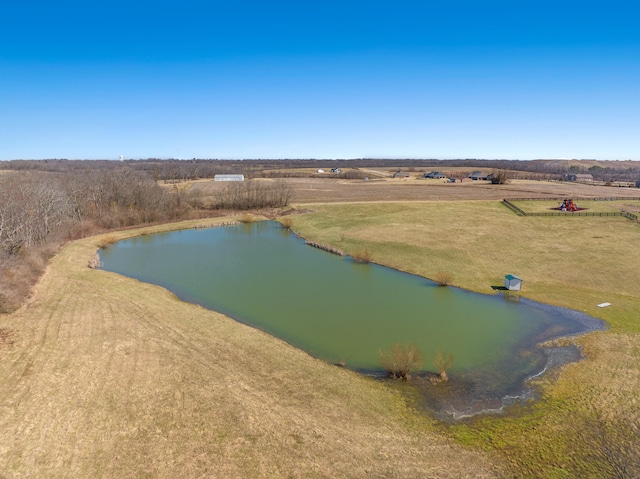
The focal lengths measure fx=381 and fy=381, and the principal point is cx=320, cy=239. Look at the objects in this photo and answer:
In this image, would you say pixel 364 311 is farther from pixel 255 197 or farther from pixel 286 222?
pixel 255 197

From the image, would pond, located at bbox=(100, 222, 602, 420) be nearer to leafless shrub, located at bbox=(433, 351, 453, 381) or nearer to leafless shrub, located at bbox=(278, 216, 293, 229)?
leafless shrub, located at bbox=(433, 351, 453, 381)

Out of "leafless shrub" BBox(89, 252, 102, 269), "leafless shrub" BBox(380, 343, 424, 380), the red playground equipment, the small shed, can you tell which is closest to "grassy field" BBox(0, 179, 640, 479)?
"leafless shrub" BBox(380, 343, 424, 380)

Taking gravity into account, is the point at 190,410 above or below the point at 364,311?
above

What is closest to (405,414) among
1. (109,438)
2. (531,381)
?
(531,381)

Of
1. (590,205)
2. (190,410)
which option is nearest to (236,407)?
(190,410)

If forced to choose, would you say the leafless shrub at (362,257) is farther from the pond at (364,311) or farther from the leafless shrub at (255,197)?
the leafless shrub at (255,197)

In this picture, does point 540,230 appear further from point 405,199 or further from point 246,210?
point 246,210
